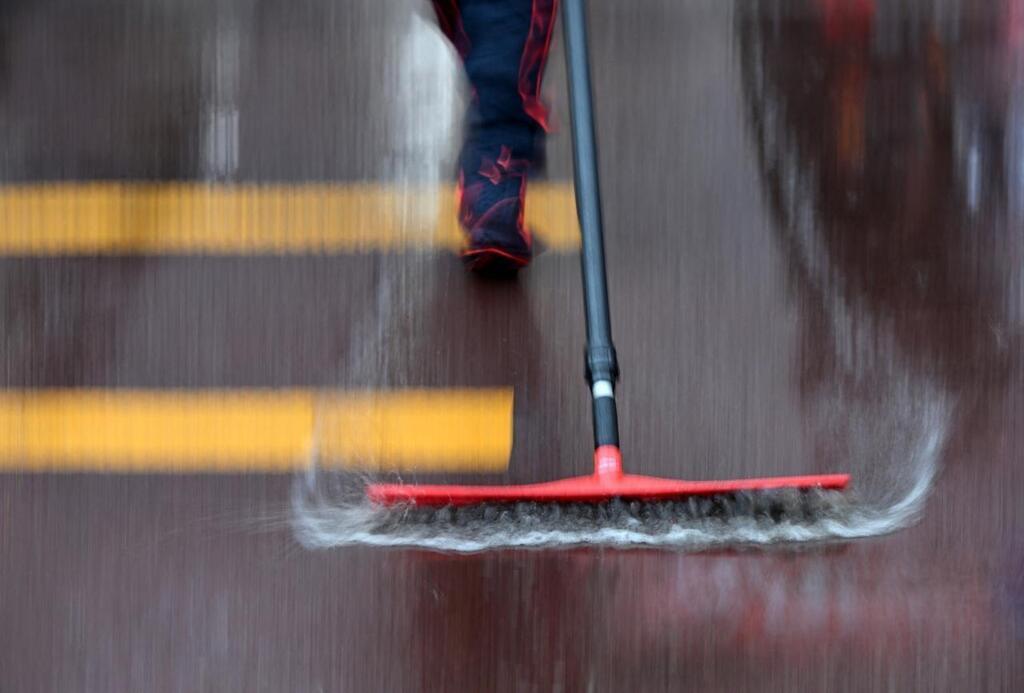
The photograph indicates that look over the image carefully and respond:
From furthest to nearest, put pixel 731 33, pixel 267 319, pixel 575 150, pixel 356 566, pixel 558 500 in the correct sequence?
1. pixel 731 33
2. pixel 267 319
3. pixel 356 566
4. pixel 575 150
5. pixel 558 500

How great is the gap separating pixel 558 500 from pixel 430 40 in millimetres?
1215

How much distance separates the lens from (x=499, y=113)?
1.95 metres

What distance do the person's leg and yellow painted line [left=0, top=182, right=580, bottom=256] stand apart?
A: 117 mm

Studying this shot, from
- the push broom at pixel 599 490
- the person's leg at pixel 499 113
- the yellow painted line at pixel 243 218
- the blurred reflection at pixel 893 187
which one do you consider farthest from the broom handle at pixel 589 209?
the blurred reflection at pixel 893 187

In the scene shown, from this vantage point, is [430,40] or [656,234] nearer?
[656,234]

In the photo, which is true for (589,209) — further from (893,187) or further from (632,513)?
(893,187)

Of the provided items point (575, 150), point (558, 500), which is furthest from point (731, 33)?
point (558, 500)

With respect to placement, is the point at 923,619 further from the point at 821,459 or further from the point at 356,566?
the point at 356,566

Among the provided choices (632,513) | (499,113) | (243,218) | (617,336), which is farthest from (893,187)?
(243,218)

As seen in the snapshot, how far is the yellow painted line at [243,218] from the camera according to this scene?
2.10 meters

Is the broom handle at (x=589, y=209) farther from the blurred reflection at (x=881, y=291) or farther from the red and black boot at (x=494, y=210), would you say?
the blurred reflection at (x=881, y=291)

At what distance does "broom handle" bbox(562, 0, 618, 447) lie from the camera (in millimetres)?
1650

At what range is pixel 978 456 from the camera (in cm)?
191

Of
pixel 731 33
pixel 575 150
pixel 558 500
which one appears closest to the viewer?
pixel 558 500
